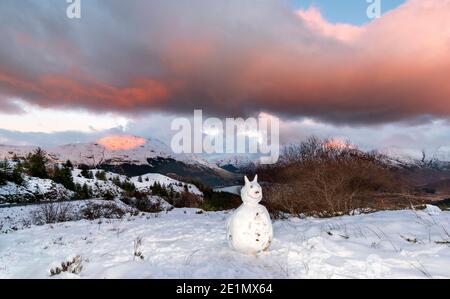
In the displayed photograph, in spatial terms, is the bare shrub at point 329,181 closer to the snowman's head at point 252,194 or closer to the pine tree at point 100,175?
the snowman's head at point 252,194

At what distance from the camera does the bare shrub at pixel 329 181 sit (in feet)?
37.6

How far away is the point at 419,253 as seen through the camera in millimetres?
5426

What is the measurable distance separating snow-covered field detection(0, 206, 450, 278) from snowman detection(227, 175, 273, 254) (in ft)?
0.60

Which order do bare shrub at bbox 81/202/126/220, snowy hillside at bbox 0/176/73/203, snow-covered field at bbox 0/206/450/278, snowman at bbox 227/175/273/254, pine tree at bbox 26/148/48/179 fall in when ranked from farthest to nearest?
pine tree at bbox 26/148/48/179 < snowy hillside at bbox 0/176/73/203 < bare shrub at bbox 81/202/126/220 < snowman at bbox 227/175/273/254 < snow-covered field at bbox 0/206/450/278

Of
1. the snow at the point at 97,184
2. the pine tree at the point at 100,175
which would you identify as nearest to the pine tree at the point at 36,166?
the snow at the point at 97,184

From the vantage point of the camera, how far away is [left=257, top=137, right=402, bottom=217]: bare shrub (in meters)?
11.5

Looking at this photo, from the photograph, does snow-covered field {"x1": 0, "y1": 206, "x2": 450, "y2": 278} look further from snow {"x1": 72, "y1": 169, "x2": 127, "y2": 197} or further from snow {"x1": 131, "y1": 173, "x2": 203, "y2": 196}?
snow {"x1": 72, "y1": 169, "x2": 127, "y2": 197}

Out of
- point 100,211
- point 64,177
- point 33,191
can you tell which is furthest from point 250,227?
point 64,177

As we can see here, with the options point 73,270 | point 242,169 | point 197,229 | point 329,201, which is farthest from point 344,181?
point 73,270

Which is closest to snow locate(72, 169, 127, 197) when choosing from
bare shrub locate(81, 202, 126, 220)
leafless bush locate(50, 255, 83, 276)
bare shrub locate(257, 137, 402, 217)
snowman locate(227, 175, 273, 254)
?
bare shrub locate(81, 202, 126, 220)

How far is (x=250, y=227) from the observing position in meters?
6.31

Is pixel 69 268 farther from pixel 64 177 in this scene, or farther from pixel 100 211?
pixel 64 177

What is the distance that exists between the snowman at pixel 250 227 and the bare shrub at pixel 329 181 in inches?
212

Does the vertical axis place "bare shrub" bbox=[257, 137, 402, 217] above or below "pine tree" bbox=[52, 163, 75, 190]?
above
